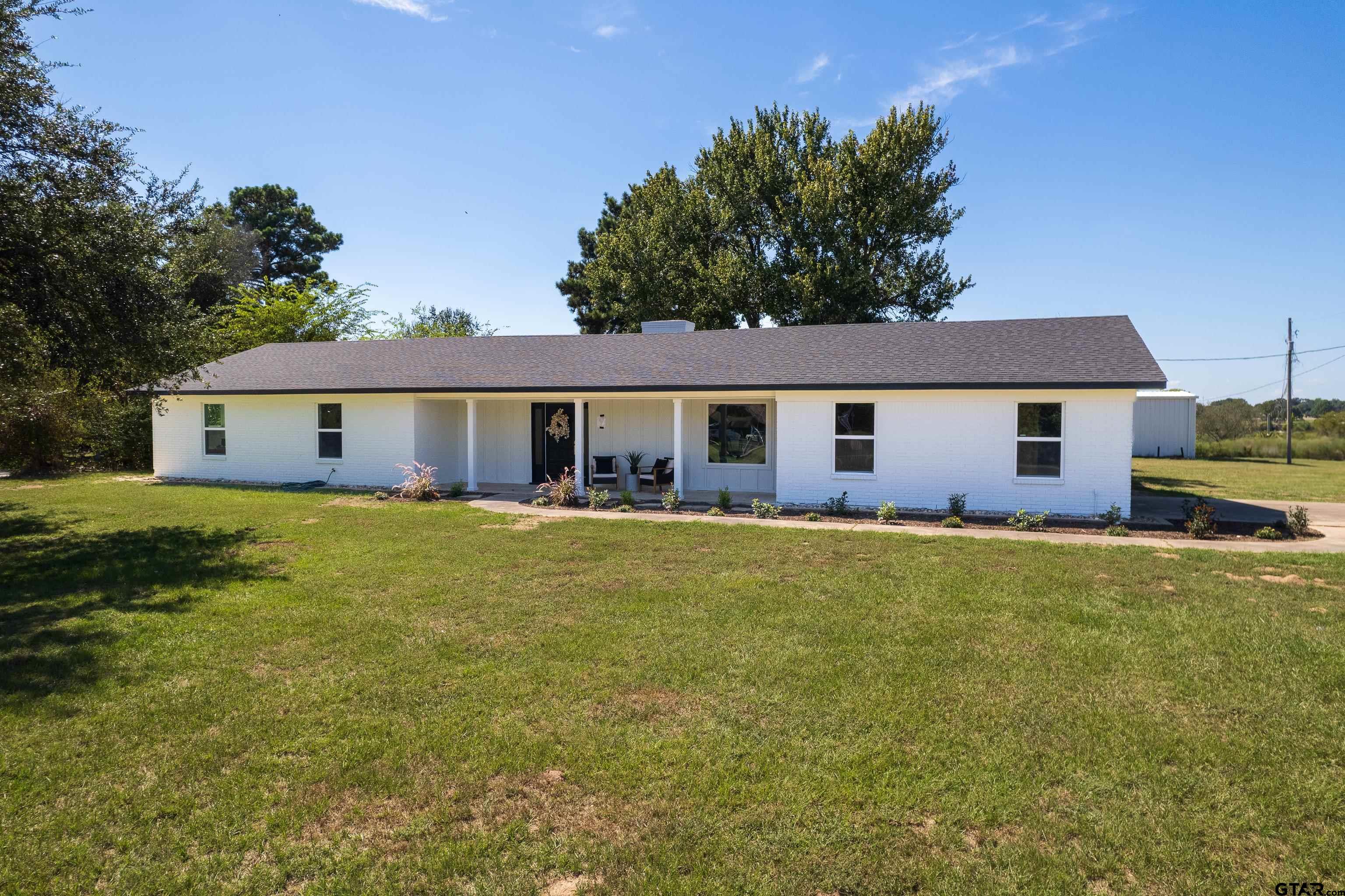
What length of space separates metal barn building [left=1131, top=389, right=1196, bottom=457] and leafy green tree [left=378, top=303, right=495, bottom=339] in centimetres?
3211

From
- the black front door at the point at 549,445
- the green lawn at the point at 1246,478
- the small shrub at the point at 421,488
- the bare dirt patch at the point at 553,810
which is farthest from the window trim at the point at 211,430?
the green lawn at the point at 1246,478

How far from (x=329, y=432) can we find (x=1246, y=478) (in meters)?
26.6

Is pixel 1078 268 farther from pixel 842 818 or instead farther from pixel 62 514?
pixel 62 514

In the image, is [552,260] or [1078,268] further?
[552,260]

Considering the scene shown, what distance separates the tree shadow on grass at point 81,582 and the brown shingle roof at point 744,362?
6251mm

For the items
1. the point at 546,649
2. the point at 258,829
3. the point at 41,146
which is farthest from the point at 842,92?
the point at 258,829

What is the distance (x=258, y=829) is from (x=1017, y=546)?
969 cm

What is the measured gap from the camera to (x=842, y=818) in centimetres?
346

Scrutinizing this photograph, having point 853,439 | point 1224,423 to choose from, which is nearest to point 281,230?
point 853,439

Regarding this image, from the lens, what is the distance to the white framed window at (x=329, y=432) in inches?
681

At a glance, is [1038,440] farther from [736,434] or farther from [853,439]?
[736,434]

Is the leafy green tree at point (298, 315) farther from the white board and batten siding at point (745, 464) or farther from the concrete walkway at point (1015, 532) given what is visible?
the concrete walkway at point (1015, 532)

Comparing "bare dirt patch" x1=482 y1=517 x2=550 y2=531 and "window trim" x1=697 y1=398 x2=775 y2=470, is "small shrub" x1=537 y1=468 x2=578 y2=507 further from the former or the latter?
"window trim" x1=697 y1=398 x2=775 y2=470

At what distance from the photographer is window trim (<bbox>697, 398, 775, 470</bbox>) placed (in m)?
15.6
